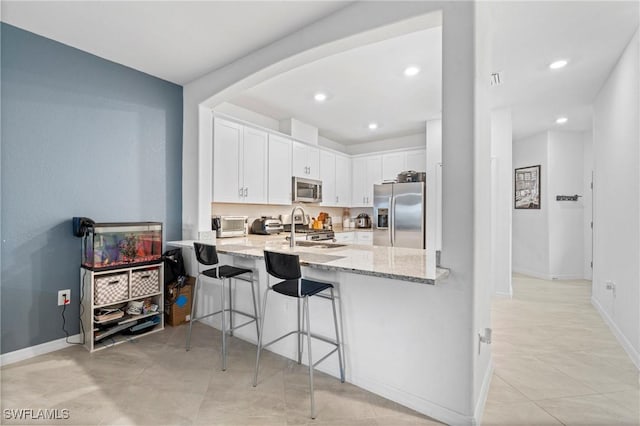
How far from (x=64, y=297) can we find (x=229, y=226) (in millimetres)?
1715

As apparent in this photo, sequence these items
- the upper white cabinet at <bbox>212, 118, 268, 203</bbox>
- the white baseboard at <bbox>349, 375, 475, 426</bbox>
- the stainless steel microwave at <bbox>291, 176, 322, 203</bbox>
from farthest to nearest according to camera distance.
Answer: the stainless steel microwave at <bbox>291, 176, 322, 203</bbox>
the upper white cabinet at <bbox>212, 118, 268, 203</bbox>
the white baseboard at <bbox>349, 375, 475, 426</bbox>

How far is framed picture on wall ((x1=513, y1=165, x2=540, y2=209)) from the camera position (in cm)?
583

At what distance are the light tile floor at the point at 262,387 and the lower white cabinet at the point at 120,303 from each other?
0.45 ft

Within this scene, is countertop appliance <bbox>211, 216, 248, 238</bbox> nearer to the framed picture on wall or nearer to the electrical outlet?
the electrical outlet

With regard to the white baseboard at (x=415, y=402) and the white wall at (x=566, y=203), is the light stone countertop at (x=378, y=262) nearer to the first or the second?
the white baseboard at (x=415, y=402)

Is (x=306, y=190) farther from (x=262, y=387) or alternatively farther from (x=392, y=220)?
(x=262, y=387)

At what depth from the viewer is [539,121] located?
5.00m

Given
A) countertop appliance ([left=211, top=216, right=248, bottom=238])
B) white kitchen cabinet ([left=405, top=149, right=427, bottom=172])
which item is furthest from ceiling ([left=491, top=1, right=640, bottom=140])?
countertop appliance ([left=211, top=216, right=248, bottom=238])

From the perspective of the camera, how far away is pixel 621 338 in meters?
2.88

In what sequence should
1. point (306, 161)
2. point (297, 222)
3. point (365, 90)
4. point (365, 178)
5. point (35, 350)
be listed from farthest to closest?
point (365, 178) < point (297, 222) < point (306, 161) < point (365, 90) < point (35, 350)

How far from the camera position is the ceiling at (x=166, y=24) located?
2.20 metres

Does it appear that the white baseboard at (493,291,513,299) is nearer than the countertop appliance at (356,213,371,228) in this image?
Yes

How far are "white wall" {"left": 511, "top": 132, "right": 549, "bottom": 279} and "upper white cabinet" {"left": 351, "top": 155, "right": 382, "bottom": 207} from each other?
3.01 metres

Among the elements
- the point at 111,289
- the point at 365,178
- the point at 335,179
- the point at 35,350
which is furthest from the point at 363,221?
the point at 35,350
